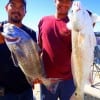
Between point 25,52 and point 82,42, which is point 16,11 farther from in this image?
point 82,42

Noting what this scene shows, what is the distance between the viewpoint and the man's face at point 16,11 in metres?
4.67

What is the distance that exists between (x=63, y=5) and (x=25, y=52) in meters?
0.91

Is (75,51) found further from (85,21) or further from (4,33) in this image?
(4,33)

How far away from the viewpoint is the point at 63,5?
15.6 ft

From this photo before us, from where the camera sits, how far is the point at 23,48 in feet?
14.3

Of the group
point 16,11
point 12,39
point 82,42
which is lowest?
point 12,39

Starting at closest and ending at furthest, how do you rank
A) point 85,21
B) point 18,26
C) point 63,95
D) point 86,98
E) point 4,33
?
point 85,21 < point 4,33 < point 18,26 < point 63,95 < point 86,98

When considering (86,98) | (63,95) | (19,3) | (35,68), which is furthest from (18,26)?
(86,98)

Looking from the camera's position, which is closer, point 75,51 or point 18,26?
point 75,51

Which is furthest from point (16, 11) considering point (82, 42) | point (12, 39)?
point (82, 42)

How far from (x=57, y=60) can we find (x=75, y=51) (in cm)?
107

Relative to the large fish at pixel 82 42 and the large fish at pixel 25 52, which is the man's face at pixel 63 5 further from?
the large fish at pixel 82 42

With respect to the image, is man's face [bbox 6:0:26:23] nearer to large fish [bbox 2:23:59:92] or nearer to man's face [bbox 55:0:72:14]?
large fish [bbox 2:23:59:92]

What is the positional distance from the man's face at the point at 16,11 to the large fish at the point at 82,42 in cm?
114
